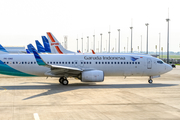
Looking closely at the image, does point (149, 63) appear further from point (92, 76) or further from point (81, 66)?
point (81, 66)

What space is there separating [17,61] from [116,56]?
11127 millimetres

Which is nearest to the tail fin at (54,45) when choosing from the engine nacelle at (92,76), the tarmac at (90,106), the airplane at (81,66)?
the airplane at (81,66)

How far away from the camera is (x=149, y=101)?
18547 millimetres

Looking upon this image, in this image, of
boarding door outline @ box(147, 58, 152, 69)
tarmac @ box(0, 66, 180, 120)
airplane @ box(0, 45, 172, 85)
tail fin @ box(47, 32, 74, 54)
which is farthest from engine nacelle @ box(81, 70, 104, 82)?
tail fin @ box(47, 32, 74, 54)

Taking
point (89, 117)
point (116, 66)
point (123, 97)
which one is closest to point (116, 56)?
point (116, 66)

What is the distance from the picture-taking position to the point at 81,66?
28.5 m

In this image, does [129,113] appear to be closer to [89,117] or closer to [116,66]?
[89,117]

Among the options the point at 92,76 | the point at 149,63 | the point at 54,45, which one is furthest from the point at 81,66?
the point at 54,45

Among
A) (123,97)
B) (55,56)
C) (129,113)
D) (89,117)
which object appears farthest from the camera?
(55,56)

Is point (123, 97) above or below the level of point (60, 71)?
below

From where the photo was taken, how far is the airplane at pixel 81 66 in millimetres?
27203

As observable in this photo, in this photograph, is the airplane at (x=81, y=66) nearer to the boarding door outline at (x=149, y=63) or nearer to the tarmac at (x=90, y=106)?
the boarding door outline at (x=149, y=63)

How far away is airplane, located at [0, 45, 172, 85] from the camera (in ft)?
89.2

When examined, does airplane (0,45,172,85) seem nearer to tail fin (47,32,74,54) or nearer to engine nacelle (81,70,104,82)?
engine nacelle (81,70,104,82)
